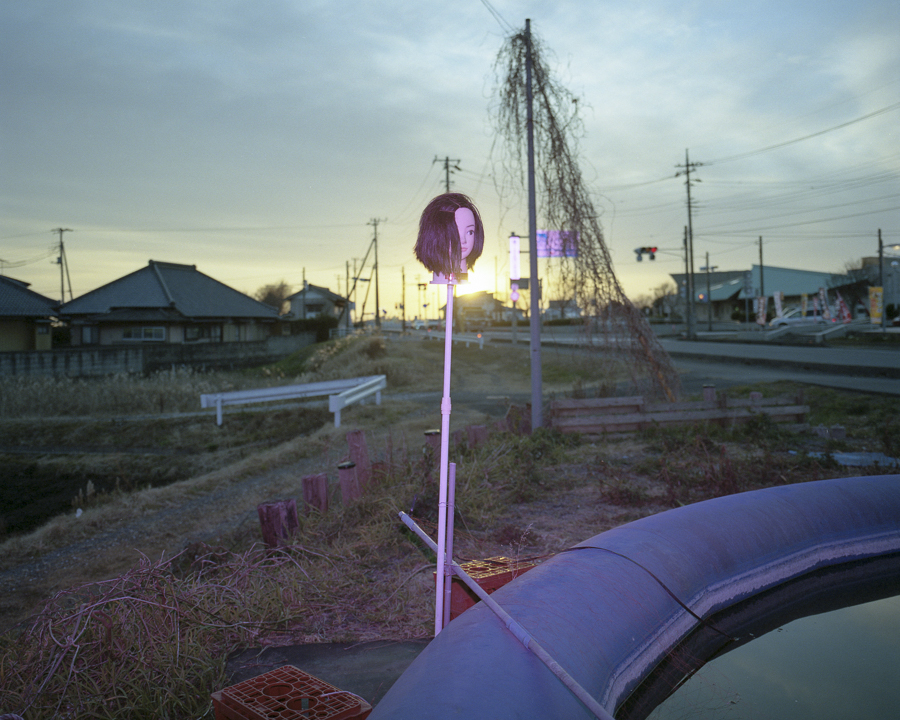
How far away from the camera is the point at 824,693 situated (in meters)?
3.43

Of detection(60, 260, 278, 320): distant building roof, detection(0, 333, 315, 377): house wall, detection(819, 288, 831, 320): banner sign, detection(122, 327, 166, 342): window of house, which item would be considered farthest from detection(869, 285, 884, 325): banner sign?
detection(122, 327, 166, 342): window of house

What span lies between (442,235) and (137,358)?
32189 millimetres

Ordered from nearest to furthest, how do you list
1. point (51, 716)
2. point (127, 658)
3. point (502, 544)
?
point (51, 716)
point (127, 658)
point (502, 544)

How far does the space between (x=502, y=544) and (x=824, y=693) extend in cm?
256

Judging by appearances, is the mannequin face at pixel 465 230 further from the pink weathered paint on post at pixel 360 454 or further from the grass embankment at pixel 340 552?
the pink weathered paint on post at pixel 360 454

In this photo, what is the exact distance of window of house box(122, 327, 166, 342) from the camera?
40.3 m

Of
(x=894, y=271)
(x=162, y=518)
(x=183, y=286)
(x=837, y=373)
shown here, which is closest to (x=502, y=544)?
(x=162, y=518)

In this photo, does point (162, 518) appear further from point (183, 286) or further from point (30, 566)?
point (183, 286)

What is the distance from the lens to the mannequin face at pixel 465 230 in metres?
3.05

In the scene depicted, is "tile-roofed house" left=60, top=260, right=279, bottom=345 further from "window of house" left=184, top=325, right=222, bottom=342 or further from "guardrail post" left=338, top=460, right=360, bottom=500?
"guardrail post" left=338, top=460, right=360, bottom=500

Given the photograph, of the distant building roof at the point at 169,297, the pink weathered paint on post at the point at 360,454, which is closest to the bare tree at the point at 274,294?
the distant building roof at the point at 169,297

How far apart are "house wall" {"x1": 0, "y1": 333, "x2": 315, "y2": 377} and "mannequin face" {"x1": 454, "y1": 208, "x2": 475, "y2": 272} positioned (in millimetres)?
28117

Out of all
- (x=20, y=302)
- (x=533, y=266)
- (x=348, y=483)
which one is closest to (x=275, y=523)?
(x=348, y=483)

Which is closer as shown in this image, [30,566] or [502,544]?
[502,544]
